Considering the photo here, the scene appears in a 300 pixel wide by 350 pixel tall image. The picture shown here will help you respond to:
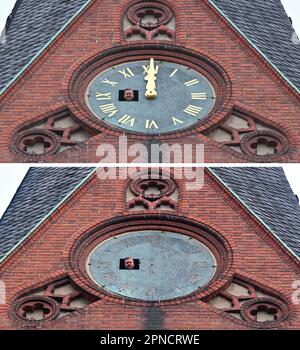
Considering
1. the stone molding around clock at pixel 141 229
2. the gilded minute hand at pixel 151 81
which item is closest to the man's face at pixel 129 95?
the gilded minute hand at pixel 151 81

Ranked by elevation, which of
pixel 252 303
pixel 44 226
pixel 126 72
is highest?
pixel 126 72

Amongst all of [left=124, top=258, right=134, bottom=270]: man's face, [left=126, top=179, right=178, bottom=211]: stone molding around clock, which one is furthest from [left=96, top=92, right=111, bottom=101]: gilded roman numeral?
[left=124, top=258, right=134, bottom=270]: man's face

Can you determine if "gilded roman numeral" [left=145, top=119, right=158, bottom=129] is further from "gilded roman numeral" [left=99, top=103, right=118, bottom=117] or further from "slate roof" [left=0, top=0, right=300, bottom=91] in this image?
"slate roof" [left=0, top=0, right=300, bottom=91]

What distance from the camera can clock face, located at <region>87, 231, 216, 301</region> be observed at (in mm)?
44875

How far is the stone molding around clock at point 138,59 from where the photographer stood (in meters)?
48.0

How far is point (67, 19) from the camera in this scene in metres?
50.5

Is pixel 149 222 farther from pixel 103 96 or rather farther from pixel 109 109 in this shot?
pixel 103 96

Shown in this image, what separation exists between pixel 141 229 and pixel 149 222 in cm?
18

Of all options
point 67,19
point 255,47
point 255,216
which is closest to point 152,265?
point 255,216

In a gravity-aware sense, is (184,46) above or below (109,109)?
above

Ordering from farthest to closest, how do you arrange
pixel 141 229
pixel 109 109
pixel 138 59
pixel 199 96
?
1. pixel 138 59
2. pixel 199 96
3. pixel 109 109
4. pixel 141 229

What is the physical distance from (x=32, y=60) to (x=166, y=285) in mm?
6461

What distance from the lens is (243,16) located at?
168 feet
